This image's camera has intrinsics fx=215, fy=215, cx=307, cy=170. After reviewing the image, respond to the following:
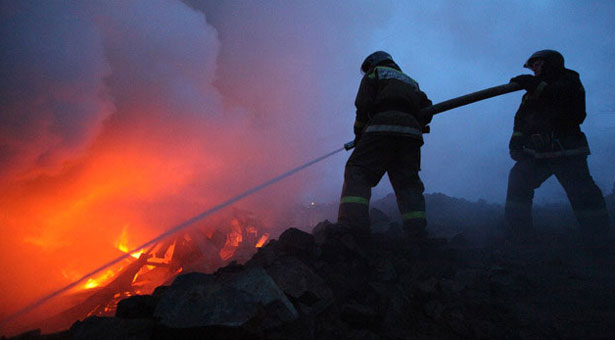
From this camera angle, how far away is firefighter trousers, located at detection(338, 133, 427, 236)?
2531 millimetres

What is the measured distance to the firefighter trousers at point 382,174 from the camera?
2.53m

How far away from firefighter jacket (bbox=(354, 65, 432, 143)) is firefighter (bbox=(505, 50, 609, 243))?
229 cm

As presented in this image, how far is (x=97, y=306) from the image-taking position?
163 inches

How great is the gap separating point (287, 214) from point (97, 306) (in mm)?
7852

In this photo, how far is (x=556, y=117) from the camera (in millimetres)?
3625

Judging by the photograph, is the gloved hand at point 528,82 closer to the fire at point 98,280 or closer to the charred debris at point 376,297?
the charred debris at point 376,297

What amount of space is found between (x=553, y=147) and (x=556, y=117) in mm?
502

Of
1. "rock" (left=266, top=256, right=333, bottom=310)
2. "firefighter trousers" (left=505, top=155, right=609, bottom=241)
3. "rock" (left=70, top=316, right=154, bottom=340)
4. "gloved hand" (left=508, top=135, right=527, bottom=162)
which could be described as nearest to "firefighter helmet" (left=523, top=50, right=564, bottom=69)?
"gloved hand" (left=508, top=135, right=527, bottom=162)

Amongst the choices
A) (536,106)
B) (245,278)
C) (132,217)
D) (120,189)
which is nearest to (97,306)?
(245,278)

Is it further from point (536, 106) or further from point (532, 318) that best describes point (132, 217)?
point (536, 106)

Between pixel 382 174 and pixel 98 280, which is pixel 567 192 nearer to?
pixel 382 174

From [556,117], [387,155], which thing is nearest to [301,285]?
[387,155]

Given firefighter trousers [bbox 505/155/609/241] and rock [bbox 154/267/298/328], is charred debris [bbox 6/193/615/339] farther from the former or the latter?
firefighter trousers [bbox 505/155/609/241]

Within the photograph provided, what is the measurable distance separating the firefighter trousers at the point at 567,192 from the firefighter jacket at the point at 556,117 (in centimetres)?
19
